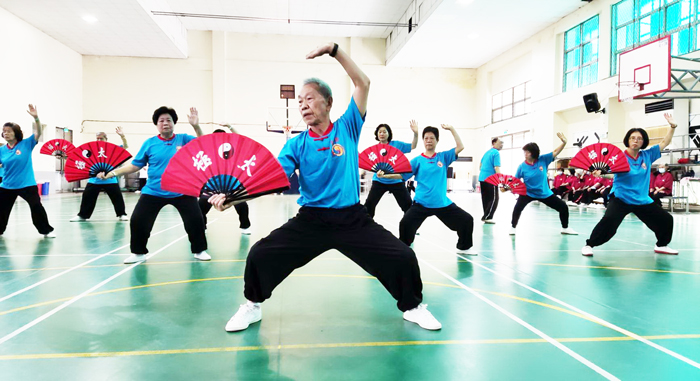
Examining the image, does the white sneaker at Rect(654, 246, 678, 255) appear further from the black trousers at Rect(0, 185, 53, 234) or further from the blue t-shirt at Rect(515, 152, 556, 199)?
the black trousers at Rect(0, 185, 53, 234)

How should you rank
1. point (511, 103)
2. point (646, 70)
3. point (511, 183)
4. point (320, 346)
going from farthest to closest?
point (511, 103)
point (646, 70)
point (511, 183)
point (320, 346)

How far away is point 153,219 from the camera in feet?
16.5

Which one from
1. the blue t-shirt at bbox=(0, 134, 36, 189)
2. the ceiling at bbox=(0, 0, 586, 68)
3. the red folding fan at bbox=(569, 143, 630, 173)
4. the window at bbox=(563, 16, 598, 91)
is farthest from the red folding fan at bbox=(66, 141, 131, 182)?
the window at bbox=(563, 16, 598, 91)

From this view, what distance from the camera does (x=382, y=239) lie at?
284cm

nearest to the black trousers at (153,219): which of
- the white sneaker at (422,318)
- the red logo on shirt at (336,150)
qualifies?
the red logo on shirt at (336,150)

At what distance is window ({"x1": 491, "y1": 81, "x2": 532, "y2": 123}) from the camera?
22938 millimetres

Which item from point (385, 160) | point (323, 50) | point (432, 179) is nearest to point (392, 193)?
point (385, 160)

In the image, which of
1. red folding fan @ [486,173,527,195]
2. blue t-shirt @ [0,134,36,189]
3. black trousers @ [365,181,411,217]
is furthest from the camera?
red folding fan @ [486,173,527,195]

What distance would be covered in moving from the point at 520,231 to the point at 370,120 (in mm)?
18578

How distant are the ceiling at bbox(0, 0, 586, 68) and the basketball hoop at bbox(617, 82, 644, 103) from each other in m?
6.00

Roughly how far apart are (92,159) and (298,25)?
1900 cm

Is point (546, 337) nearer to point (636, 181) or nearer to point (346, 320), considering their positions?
point (346, 320)

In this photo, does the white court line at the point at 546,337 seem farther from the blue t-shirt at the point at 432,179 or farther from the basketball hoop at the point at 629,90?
the basketball hoop at the point at 629,90

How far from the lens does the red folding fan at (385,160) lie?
6508 millimetres
